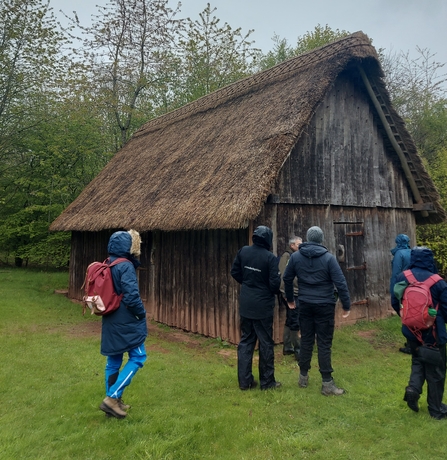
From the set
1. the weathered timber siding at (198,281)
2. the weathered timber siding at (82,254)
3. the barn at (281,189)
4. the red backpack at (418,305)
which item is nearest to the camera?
the red backpack at (418,305)

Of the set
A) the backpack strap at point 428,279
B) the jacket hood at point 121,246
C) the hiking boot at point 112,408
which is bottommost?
the hiking boot at point 112,408

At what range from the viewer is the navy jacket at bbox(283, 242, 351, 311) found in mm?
4293

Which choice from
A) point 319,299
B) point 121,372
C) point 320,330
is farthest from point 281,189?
point 121,372

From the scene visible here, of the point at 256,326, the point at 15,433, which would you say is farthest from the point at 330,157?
the point at 15,433

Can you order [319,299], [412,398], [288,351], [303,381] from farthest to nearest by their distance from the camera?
[288,351] < [303,381] < [319,299] < [412,398]

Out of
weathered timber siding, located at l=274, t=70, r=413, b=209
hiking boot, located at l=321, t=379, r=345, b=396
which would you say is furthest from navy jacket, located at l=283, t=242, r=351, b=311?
weathered timber siding, located at l=274, t=70, r=413, b=209

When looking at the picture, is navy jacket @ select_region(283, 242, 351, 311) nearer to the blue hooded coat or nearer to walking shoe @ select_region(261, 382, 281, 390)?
walking shoe @ select_region(261, 382, 281, 390)

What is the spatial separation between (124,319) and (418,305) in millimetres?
2800

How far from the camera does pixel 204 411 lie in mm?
3908

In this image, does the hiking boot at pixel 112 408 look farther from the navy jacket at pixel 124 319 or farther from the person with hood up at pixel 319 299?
the person with hood up at pixel 319 299

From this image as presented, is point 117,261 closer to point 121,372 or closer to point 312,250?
point 121,372

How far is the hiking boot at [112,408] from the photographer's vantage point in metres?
3.70

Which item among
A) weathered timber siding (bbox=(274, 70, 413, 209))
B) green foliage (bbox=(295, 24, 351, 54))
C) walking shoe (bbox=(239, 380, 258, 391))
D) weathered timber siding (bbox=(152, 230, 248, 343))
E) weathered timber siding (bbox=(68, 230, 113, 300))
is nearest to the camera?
walking shoe (bbox=(239, 380, 258, 391))

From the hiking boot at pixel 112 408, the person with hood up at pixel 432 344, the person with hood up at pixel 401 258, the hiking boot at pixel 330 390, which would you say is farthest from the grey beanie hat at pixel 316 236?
the hiking boot at pixel 112 408
